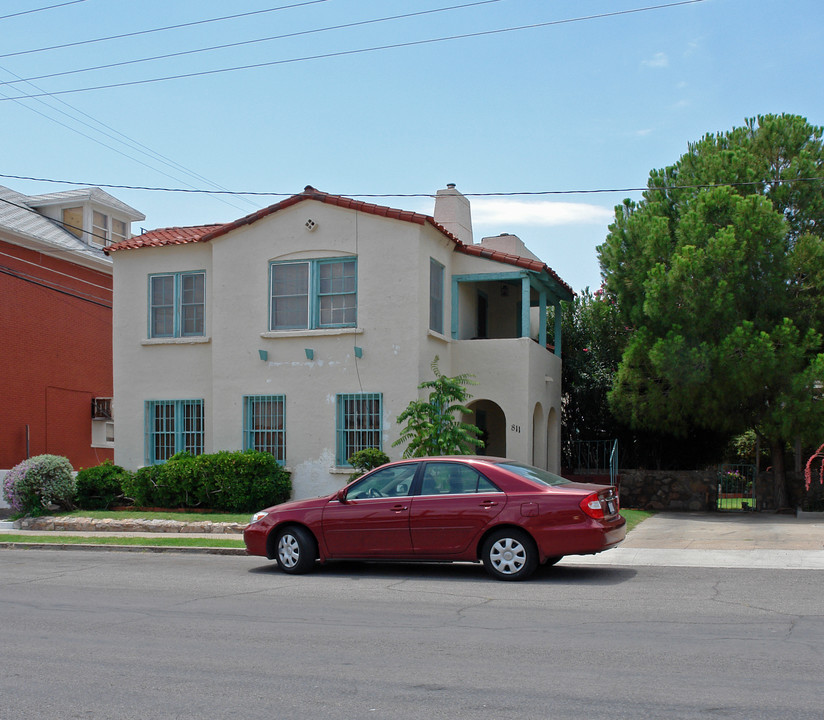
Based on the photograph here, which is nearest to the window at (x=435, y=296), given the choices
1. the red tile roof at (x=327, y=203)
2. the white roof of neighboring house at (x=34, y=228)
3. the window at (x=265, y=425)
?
the red tile roof at (x=327, y=203)

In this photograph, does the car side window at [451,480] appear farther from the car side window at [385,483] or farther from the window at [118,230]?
the window at [118,230]

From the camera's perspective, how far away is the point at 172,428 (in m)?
20.9

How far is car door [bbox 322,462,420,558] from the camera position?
11.2m

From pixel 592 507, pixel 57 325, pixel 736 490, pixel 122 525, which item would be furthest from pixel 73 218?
pixel 592 507

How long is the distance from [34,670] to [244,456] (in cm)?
1203

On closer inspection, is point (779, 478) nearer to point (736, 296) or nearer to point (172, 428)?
point (736, 296)

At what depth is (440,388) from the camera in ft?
56.4

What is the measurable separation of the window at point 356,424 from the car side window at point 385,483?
283 inches

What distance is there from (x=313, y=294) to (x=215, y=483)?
14.3ft

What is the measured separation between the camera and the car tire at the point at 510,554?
10.7 metres

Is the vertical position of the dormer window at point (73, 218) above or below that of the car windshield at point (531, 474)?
above

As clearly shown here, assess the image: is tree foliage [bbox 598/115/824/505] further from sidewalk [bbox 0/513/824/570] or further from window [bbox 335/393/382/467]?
window [bbox 335/393/382/467]

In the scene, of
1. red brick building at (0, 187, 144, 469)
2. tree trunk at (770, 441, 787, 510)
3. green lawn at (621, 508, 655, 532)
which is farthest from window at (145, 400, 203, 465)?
tree trunk at (770, 441, 787, 510)

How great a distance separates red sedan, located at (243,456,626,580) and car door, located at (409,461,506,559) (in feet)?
0.04
